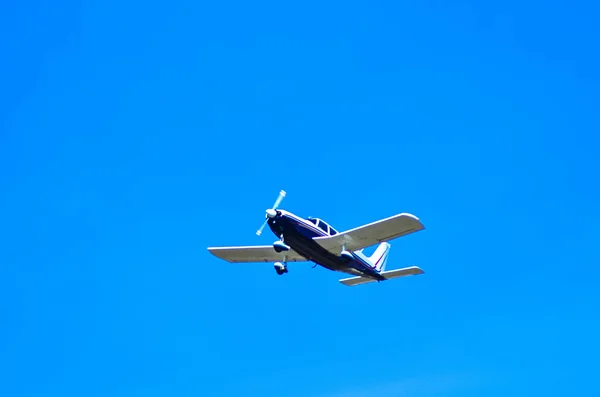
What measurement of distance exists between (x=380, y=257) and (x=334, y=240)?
7647 millimetres

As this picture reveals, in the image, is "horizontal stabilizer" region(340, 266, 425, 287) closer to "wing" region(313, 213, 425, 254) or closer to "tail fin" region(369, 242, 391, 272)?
"tail fin" region(369, 242, 391, 272)

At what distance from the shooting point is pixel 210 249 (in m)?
46.7

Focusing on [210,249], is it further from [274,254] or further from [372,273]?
[372,273]

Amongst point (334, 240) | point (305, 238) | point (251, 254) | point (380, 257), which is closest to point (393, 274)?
point (380, 257)

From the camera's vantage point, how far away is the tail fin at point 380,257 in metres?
45.7

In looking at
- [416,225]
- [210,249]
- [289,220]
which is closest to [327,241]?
[289,220]

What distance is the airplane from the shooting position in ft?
126

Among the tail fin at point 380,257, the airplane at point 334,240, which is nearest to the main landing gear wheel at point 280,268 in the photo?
the airplane at point 334,240

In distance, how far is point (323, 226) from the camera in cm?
4072

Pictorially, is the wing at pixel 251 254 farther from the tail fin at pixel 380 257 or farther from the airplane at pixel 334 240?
the tail fin at pixel 380 257

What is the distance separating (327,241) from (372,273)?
18.7ft

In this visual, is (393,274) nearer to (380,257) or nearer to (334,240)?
(380,257)

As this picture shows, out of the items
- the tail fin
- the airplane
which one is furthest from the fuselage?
the tail fin

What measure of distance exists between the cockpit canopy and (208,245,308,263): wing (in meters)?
4.40
